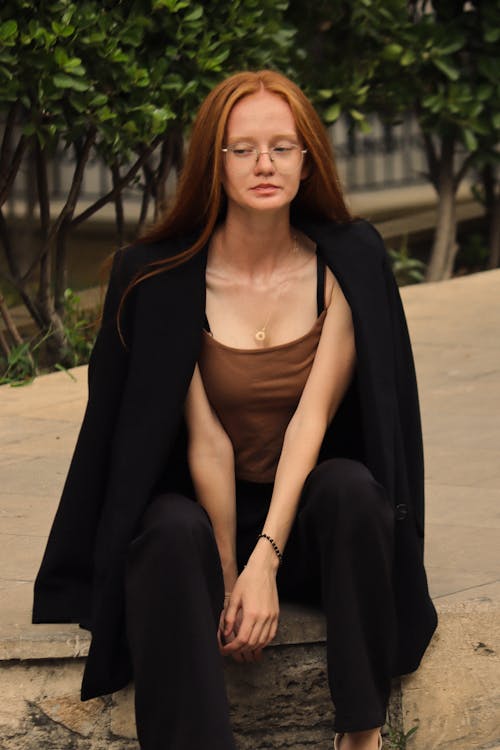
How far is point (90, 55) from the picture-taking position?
21.3 feet

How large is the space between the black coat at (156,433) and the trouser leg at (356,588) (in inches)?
4.9

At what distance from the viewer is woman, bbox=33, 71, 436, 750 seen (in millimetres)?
3371

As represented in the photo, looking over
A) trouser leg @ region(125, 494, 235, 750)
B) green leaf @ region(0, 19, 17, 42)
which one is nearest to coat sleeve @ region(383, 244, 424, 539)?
trouser leg @ region(125, 494, 235, 750)

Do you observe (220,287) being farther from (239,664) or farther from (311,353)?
(239,664)

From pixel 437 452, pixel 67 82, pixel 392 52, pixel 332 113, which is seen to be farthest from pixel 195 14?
pixel 437 452

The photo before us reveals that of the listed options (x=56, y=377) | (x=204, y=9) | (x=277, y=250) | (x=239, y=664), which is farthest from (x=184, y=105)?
(x=239, y=664)

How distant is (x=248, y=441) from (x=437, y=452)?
1.76m

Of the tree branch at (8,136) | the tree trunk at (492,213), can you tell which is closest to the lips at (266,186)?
the tree branch at (8,136)

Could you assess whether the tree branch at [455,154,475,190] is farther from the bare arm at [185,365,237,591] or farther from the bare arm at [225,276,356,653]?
the bare arm at [185,365,237,591]

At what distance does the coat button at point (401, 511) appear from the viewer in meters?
3.57

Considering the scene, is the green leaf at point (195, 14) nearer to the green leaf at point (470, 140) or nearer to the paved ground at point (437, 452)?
the paved ground at point (437, 452)

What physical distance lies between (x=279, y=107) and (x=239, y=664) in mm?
1194

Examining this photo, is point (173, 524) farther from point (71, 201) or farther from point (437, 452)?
point (71, 201)

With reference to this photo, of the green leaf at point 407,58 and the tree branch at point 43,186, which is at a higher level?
the green leaf at point 407,58
